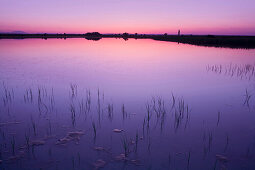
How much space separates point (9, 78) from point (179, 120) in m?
13.3

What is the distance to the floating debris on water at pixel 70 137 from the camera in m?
6.26

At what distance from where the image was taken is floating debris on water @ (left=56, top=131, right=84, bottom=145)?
246 inches

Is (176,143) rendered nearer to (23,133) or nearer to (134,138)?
(134,138)

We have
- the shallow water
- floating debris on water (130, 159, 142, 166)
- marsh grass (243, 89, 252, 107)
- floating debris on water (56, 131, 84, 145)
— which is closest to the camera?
floating debris on water (130, 159, 142, 166)

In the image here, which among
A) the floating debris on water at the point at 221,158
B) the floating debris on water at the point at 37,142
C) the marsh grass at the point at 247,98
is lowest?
the floating debris on water at the point at 221,158

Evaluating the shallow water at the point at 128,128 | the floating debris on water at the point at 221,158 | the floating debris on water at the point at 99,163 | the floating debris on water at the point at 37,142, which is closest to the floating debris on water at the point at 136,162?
the shallow water at the point at 128,128

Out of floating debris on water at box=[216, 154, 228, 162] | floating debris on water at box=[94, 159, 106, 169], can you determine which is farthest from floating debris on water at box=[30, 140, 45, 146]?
floating debris on water at box=[216, 154, 228, 162]

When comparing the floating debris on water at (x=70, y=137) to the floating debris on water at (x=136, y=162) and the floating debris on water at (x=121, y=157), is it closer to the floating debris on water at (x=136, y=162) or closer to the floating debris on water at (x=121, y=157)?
the floating debris on water at (x=121, y=157)

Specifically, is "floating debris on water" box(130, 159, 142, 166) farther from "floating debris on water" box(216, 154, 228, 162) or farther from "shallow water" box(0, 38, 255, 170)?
"floating debris on water" box(216, 154, 228, 162)

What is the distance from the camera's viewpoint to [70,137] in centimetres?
659

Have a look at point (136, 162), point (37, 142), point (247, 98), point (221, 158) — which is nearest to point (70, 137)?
point (37, 142)

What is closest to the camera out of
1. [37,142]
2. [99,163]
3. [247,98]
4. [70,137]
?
[99,163]

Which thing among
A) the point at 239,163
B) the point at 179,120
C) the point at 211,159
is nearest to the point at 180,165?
the point at 211,159

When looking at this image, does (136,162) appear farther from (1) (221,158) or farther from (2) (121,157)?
(1) (221,158)
